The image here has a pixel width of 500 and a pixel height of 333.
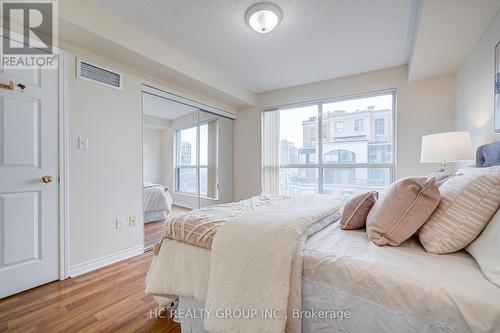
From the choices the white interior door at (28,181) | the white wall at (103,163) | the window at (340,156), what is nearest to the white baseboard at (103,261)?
the white wall at (103,163)

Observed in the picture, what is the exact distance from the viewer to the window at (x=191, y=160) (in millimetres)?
3465

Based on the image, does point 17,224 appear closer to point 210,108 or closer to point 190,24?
point 190,24

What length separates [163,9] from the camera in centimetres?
192

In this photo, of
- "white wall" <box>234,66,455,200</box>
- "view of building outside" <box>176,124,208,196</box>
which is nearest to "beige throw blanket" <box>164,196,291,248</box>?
"view of building outside" <box>176,124,208,196</box>

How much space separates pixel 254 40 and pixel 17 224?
2800 mm

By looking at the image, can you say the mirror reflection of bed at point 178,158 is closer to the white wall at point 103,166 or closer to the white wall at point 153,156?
the white wall at point 153,156

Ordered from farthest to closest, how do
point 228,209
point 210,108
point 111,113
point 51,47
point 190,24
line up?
point 210,108 → point 111,113 → point 190,24 → point 51,47 → point 228,209

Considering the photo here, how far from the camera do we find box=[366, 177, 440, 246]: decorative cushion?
1009mm

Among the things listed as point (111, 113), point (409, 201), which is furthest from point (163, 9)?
point (409, 201)

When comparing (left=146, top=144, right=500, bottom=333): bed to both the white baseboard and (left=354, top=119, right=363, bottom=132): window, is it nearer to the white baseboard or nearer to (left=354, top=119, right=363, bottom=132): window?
the white baseboard

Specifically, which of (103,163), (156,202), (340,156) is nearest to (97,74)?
(103,163)

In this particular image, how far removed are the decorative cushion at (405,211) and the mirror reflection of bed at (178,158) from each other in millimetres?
2488

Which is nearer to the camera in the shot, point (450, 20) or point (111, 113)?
point (450, 20)

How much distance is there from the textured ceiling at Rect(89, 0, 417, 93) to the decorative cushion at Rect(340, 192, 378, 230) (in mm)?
1708
